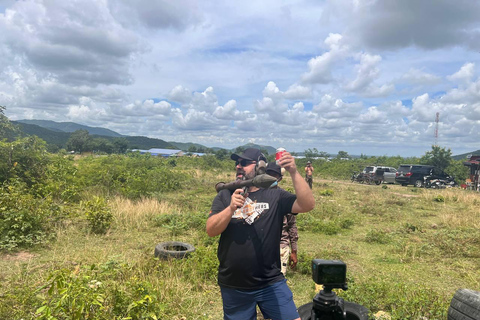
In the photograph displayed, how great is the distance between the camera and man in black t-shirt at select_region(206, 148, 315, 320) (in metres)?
2.28

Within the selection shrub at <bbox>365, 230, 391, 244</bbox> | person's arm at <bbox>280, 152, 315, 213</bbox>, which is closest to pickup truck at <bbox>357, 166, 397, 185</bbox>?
shrub at <bbox>365, 230, 391, 244</bbox>

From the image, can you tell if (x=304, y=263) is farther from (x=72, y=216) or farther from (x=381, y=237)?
(x=72, y=216)

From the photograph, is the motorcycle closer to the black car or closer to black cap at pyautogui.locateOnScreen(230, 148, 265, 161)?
the black car

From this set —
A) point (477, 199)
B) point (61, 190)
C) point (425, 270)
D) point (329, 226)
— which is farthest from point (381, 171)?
point (61, 190)

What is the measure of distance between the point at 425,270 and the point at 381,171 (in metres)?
21.2

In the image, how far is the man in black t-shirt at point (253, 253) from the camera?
2275 millimetres

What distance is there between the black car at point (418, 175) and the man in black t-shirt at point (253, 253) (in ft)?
76.8

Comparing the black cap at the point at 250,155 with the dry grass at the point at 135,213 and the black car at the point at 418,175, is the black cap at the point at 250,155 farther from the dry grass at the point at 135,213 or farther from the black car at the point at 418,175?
the black car at the point at 418,175

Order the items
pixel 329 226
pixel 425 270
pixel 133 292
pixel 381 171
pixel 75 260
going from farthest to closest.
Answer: pixel 381 171
pixel 329 226
pixel 425 270
pixel 75 260
pixel 133 292

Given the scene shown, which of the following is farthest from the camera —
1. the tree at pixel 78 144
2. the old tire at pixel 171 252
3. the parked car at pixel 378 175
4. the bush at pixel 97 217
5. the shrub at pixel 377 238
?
the tree at pixel 78 144

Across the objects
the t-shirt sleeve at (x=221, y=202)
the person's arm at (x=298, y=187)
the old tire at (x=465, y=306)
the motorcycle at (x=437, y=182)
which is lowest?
the motorcycle at (x=437, y=182)

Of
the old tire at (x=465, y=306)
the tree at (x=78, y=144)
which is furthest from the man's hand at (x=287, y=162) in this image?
the tree at (x=78, y=144)

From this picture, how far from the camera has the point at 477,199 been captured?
13406 millimetres

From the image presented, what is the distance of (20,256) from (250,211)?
5.39 meters
